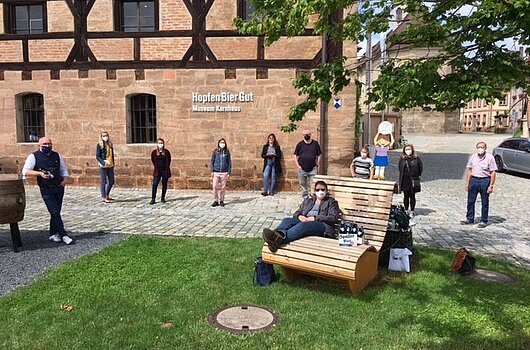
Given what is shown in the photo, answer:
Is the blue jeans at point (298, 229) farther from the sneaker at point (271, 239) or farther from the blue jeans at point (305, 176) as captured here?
the blue jeans at point (305, 176)

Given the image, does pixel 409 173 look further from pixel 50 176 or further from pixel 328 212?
pixel 50 176

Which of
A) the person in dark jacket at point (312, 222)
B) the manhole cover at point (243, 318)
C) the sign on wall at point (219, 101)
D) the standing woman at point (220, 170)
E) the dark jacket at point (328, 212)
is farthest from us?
the sign on wall at point (219, 101)

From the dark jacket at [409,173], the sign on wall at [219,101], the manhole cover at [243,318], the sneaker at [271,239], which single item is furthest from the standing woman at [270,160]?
the manhole cover at [243,318]

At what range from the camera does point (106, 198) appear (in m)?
11.7

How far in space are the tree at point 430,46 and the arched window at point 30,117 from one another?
1222 centimetres

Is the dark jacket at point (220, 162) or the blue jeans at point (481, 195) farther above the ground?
the dark jacket at point (220, 162)

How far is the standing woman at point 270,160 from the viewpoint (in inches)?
494

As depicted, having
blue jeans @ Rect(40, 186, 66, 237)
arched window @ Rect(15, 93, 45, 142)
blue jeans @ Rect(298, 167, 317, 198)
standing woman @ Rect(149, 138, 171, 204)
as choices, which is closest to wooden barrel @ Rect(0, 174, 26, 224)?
blue jeans @ Rect(40, 186, 66, 237)

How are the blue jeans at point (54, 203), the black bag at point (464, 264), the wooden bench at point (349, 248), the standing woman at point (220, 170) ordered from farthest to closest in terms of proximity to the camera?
the standing woman at point (220, 170)
the blue jeans at point (54, 203)
the black bag at point (464, 264)
the wooden bench at point (349, 248)

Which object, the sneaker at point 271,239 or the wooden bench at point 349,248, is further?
the sneaker at point 271,239

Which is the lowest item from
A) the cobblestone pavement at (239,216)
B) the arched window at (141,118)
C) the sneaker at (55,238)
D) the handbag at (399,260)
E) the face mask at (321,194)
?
the cobblestone pavement at (239,216)

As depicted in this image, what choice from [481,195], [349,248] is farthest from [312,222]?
[481,195]

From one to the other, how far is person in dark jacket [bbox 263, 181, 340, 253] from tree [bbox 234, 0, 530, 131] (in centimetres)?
181

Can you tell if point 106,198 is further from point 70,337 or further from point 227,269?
point 70,337
